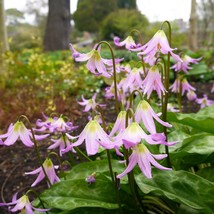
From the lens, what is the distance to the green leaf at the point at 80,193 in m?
1.23

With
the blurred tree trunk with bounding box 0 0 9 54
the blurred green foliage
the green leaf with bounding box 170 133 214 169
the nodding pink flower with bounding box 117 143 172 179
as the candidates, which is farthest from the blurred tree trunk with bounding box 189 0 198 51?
the blurred green foliage

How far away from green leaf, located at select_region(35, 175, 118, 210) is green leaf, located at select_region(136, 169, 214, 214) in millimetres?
150

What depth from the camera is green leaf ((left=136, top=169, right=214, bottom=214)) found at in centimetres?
109

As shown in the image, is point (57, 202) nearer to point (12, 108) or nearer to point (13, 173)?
point (13, 173)

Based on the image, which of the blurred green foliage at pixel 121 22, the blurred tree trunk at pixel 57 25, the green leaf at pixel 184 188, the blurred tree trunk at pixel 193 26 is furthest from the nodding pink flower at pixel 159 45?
the blurred green foliage at pixel 121 22

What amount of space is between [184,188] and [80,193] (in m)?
0.36

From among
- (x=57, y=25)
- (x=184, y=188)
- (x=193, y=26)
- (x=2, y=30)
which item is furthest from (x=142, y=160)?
(x=57, y=25)

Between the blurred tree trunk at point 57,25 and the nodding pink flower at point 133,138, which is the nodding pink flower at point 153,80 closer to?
the nodding pink flower at point 133,138

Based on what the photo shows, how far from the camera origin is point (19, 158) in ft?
9.23

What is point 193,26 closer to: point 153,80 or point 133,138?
point 153,80

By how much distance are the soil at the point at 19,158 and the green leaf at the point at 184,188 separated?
1202 mm

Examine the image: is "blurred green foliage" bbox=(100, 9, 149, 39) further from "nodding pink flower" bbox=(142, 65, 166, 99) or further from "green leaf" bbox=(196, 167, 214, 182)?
"nodding pink flower" bbox=(142, 65, 166, 99)

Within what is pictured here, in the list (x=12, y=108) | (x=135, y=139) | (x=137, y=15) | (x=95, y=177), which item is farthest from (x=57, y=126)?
(x=137, y=15)

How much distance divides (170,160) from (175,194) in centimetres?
23
